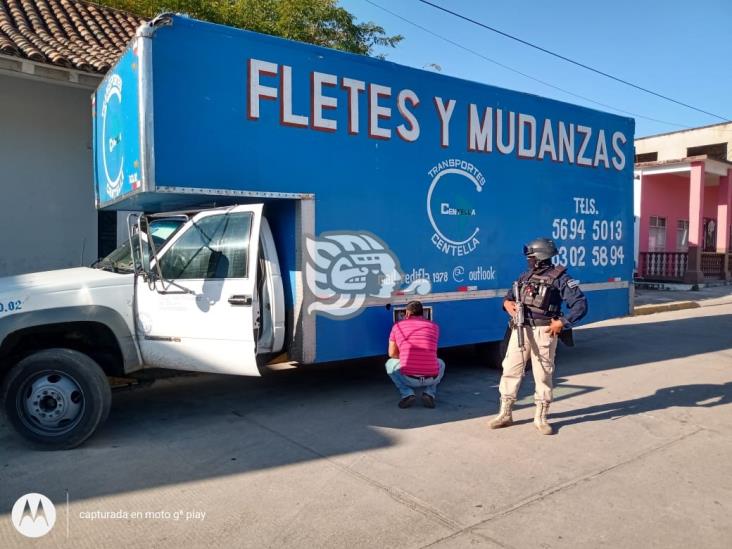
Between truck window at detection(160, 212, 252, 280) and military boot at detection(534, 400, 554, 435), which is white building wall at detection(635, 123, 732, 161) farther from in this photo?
truck window at detection(160, 212, 252, 280)

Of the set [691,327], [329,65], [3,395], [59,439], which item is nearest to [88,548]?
[59,439]

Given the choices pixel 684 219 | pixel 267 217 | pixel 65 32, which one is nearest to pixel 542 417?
Result: pixel 267 217

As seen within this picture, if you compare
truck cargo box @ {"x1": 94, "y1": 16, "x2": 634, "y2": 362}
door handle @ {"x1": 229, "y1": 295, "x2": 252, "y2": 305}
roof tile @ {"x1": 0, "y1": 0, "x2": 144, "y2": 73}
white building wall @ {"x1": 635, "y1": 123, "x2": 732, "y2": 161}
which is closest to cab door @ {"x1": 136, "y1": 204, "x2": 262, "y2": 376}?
door handle @ {"x1": 229, "y1": 295, "x2": 252, "y2": 305}

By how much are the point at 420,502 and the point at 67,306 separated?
3.11 m

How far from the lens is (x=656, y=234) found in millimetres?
23391

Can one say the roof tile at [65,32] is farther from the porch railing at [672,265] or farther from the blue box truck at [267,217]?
the porch railing at [672,265]

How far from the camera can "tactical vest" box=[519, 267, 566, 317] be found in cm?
502

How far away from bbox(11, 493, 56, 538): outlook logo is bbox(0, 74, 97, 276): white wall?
19.3 feet

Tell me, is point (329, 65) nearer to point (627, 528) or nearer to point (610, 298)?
point (627, 528)

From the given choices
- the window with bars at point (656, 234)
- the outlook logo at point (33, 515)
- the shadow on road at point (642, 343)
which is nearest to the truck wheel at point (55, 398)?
the outlook logo at point (33, 515)

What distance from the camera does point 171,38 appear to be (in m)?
4.81

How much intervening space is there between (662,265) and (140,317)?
20.9 m

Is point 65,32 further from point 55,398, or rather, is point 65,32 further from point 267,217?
point 55,398

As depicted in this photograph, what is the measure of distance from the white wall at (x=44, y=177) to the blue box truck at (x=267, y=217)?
3.73m
